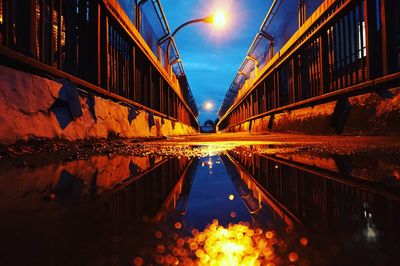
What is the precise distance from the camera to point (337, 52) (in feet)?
21.6

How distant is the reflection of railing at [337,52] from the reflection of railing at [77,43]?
4.65 m

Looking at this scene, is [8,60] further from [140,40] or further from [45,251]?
[140,40]

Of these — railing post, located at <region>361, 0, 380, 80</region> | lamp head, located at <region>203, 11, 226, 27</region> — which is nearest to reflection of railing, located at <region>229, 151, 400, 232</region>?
railing post, located at <region>361, 0, 380, 80</region>

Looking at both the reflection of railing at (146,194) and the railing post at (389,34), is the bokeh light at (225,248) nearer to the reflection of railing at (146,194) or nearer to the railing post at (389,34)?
the reflection of railing at (146,194)

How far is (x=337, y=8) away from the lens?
6.09m

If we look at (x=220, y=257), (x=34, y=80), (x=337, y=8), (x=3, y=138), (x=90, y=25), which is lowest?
(x=220, y=257)

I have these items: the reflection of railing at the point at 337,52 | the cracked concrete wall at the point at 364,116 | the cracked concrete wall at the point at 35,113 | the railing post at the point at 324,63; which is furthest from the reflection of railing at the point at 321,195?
the railing post at the point at 324,63

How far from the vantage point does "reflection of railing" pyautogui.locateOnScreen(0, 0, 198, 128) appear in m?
3.29

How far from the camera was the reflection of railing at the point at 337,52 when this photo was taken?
4523 mm

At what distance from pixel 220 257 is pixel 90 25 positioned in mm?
5596

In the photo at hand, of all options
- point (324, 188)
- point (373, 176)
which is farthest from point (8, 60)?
point (373, 176)

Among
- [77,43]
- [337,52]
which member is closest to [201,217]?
[77,43]

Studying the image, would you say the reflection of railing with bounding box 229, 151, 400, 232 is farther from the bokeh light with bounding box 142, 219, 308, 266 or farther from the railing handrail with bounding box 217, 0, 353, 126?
the railing handrail with bounding box 217, 0, 353, 126

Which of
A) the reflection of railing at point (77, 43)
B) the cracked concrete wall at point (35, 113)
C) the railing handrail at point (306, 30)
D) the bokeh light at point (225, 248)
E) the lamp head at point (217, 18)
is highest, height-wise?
the lamp head at point (217, 18)
